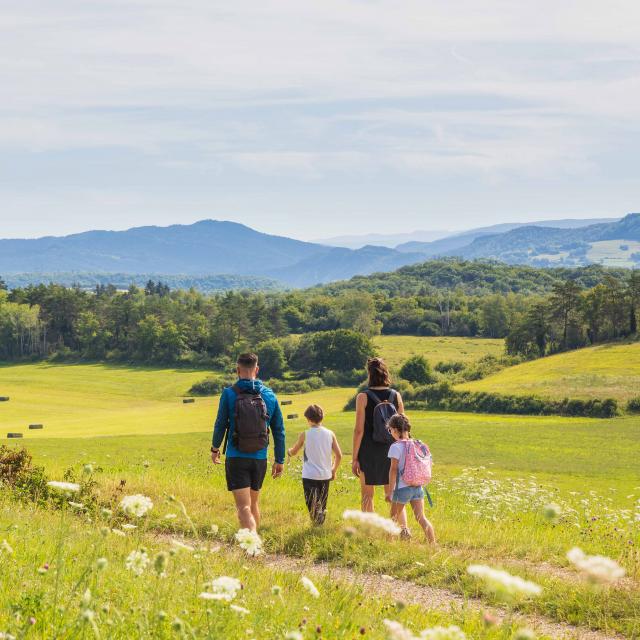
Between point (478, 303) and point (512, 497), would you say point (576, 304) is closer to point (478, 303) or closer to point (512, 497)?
point (478, 303)

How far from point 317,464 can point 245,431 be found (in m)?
1.70

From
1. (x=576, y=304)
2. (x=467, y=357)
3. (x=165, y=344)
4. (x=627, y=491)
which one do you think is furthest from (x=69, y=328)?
(x=627, y=491)

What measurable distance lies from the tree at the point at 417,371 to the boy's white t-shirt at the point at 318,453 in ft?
283

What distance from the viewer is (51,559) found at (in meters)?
6.86

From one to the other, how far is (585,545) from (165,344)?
434ft

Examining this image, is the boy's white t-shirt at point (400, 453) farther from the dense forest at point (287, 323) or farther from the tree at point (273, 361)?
the tree at point (273, 361)

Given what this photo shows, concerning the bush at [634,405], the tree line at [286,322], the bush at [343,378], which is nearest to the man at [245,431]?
the bush at [634,405]

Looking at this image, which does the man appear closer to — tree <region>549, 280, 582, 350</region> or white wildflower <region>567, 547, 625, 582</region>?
white wildflower <region>567, 547, 625, 582</region>

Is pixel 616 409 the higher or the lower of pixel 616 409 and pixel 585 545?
the lower

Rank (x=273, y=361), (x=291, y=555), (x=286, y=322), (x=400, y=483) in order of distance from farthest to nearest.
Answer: (x=286, y=322) → (x=273, y=361) → (x=400, y=483) → (x=291, y=555)

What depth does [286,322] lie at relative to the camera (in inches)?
6535

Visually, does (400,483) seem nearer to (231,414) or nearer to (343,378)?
(231,414)

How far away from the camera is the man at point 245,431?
9.66 m

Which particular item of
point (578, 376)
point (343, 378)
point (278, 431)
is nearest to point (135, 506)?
point (278, 431)
